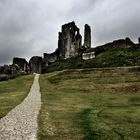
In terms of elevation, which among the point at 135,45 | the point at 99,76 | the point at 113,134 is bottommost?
the point at 113,134

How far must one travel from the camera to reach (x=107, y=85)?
6850cm

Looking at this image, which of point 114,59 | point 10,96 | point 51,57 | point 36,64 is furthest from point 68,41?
point 10,96

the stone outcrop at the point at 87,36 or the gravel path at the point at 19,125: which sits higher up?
the stone outcrop at the point at 87,36

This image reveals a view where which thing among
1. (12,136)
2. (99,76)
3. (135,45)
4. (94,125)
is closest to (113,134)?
(94,125)

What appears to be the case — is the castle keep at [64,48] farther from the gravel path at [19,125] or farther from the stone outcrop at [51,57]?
the gravel path at [19,125]

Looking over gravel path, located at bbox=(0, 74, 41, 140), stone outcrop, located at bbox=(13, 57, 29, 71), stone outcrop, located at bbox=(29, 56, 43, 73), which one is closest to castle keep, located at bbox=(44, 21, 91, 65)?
stone outcrop, located at bbox=(29, 56, 43, 73)

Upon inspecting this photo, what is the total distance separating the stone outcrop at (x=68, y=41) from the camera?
497ft

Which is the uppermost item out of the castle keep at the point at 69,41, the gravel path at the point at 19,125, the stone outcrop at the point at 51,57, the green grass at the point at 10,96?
the castle keep at the point at 69,41

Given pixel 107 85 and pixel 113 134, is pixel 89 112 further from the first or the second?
pixel 107 85

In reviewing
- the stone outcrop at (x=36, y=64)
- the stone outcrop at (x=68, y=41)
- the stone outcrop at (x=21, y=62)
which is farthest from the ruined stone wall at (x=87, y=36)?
the stone outcrop at (x=21, y=62)

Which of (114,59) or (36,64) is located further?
(36,64)

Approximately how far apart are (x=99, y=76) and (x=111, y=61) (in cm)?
2257

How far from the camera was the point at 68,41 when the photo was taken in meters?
152

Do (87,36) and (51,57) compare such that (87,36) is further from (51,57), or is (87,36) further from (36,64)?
(36,64)
